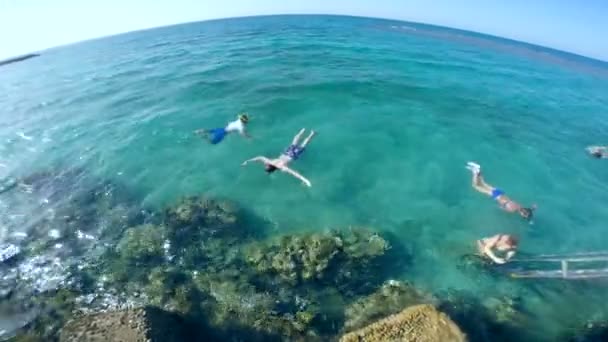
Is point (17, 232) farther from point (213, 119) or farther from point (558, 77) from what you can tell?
point (558, 77)

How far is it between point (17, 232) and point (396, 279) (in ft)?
45.5

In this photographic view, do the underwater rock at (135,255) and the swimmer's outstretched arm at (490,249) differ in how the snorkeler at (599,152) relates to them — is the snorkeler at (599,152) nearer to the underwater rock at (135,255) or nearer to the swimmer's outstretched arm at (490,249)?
the swimmer's outstretched arm at (490,249)

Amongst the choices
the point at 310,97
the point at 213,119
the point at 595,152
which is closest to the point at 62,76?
the point at 213,119

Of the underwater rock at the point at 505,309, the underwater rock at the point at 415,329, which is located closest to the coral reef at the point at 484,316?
the underwater rock at the point at 505,309

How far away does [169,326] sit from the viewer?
9.05m

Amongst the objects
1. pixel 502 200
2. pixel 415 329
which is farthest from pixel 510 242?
pixel 415 329

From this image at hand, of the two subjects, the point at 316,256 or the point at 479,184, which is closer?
the point at 316,256

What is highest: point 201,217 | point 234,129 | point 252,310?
point 234,129

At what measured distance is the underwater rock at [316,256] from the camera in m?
11.7

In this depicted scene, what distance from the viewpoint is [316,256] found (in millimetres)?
12023

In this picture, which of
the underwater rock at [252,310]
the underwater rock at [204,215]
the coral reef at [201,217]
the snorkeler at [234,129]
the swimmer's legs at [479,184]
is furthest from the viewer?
the snorkeler at [234,129]

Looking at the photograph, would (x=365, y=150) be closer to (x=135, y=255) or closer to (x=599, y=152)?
(x=135, y=255)

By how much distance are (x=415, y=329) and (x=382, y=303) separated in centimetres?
273

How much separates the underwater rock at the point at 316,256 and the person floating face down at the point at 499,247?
3.14m
